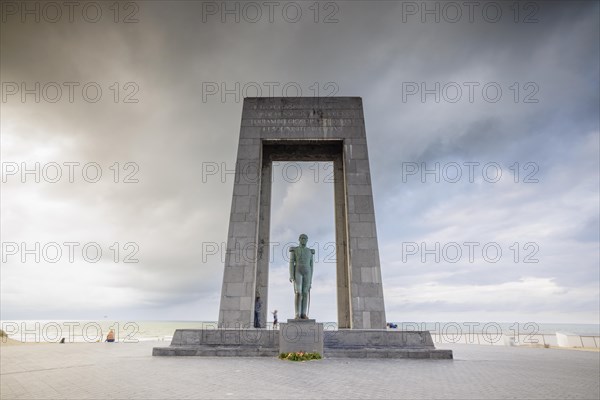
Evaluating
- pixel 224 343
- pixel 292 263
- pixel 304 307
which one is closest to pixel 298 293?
pixel 304 307

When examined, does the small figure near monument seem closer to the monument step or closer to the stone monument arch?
the stone monument arch

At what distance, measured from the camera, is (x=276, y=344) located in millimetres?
13352

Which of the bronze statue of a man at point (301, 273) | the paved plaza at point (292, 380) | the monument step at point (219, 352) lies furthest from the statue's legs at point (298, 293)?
the paved plaza at point (292, 380)

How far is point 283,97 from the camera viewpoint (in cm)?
2219

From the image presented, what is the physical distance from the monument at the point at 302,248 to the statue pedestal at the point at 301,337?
0.03 meters

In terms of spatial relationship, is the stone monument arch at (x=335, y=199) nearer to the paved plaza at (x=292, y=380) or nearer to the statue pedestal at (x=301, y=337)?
the statue pedestal at (x=301, y=337)

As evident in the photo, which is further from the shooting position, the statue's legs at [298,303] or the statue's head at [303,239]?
the statue's head at [303,239]

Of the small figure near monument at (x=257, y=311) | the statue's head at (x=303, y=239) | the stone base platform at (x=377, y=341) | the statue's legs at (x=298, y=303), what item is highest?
the statue's head at (x=303, y=239)

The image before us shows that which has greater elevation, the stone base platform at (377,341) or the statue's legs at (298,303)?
the statue's legs at (298,303)

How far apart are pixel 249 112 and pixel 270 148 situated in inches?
97.3

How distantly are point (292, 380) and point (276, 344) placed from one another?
561 cm

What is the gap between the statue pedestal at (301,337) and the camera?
12.1 m

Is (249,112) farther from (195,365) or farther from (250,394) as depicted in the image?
(250,394)

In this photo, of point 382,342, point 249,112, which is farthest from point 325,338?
point 249,112
